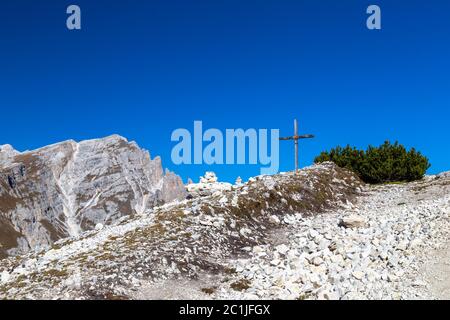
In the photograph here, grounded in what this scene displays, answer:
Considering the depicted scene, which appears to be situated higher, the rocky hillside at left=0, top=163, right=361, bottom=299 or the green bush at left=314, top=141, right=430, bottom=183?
the green bush at left=314, top=141, right=430, bottom=183

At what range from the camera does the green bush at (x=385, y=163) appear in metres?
43.0

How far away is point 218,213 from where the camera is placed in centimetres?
2330

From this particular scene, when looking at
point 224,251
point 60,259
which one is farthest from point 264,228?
point 60,259

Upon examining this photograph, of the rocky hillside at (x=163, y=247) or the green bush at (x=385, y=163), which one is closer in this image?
the rocky hillside at (x=163, y=247)

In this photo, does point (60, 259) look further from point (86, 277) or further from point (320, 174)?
point (320, 174)

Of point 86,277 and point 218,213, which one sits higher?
point 218,213

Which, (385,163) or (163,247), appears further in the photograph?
(385,163)

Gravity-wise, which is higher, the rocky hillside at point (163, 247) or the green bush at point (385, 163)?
the green bush at point (385, 163)

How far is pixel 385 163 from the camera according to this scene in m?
43.4

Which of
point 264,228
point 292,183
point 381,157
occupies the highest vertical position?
point 381,157

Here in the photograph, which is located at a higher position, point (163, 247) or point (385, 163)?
point (385, 163)

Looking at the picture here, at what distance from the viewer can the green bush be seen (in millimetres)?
43031

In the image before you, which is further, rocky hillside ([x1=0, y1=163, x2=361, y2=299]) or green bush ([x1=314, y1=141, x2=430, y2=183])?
green bush ([x1=314, y1=141, x2=430, y2=183])
